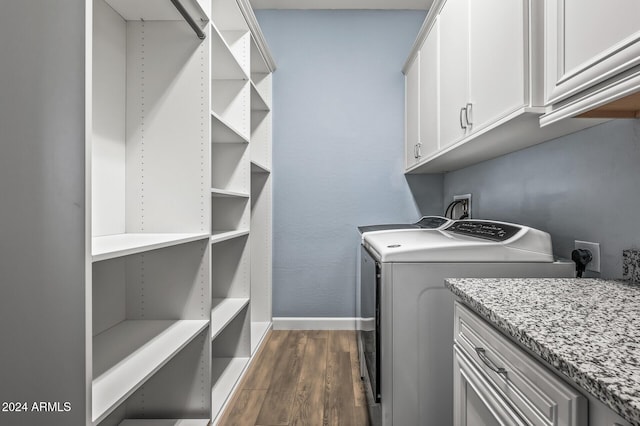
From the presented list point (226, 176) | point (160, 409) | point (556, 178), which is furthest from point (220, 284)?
point (556, 178)

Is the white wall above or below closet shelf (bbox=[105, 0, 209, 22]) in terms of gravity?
below

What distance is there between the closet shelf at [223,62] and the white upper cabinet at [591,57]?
136cm

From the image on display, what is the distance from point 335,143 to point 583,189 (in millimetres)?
1976

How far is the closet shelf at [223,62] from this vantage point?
1.75 metres

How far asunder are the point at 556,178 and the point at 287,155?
2031mm

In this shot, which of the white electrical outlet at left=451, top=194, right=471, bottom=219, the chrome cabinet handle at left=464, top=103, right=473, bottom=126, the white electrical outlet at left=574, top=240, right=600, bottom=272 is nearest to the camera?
the white electrical outlet at left=574, top=240, right=600, bottom=272

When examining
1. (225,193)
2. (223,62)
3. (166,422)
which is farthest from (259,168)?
(166,422)

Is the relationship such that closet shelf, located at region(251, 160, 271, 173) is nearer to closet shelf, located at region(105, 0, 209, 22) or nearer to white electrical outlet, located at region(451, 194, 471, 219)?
closet shelf, located at region(105, 0, 209, 22)

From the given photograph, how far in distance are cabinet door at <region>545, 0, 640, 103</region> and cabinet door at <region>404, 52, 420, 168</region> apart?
4.85ft

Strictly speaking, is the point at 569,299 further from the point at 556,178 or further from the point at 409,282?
the point at 556,178

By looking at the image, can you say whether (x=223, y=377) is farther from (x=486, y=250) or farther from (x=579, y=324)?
(x=579, y=324)

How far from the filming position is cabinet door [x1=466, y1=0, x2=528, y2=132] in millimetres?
1175

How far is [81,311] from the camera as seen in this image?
0.86 m

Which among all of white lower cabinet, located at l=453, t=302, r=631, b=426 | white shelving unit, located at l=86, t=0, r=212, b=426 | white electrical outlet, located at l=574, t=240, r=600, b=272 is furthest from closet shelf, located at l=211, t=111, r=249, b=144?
white electrical outlet, located at l=574, t=240, r=600, b=272
